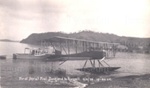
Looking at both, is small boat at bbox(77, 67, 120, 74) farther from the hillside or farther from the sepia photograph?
the hillside

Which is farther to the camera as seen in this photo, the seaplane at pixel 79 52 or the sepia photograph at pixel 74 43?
the seaplane at pixel 79 52

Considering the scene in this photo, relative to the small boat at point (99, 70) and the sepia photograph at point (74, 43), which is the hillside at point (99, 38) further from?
the small boat at point (99, 70)

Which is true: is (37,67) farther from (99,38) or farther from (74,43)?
(99,38)

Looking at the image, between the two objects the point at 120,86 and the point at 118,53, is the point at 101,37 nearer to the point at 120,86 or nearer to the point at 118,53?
the point at 118,53

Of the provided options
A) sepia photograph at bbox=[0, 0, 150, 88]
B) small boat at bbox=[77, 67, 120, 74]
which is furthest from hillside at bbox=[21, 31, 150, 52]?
small boat at bbox=[77, 67, 120, 74]

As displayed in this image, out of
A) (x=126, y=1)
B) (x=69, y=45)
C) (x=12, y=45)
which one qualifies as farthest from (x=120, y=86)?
(x=12, y=45)

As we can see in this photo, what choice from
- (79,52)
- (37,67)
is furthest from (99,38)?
(37,67)

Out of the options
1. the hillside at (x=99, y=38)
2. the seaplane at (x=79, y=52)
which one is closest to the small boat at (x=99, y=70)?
the seaplane at (x=79, y=52)
